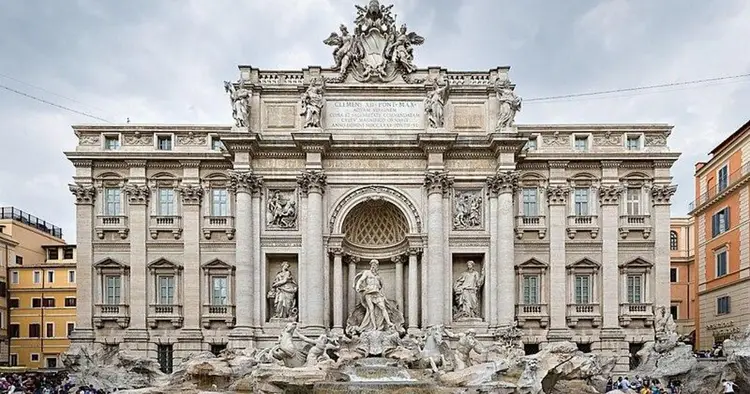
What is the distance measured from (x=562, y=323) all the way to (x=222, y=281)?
1715 centimetres

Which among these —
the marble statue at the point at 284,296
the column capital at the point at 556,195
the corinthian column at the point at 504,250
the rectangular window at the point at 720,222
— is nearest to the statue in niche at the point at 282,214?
the marble statue at the point at 284,296

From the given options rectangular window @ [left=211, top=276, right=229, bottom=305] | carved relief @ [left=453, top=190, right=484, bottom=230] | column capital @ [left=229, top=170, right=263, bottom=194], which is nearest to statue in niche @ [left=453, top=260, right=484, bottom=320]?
carved relief @ [left=453, top=190, right=484, bottom=230]

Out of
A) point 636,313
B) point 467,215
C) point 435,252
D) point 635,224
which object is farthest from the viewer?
point 635,224

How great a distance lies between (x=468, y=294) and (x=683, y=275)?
87.4ft

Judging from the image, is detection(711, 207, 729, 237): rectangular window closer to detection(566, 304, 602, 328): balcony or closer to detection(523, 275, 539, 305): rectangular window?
detection(566, 304, 602, 328): balcony

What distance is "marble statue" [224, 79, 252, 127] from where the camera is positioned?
31.5 meters

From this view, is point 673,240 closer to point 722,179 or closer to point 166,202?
point 722,179

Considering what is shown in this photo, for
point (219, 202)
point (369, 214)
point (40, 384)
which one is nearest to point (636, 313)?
point (369, 214)

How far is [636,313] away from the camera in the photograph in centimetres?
3331

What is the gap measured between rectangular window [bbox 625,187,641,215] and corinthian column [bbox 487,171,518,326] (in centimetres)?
665

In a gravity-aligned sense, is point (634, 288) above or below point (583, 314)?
above

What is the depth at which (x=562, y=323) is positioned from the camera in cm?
3309

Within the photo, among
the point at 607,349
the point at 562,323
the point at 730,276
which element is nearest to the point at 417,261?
the point at 562,323

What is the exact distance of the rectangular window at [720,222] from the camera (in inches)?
1534
